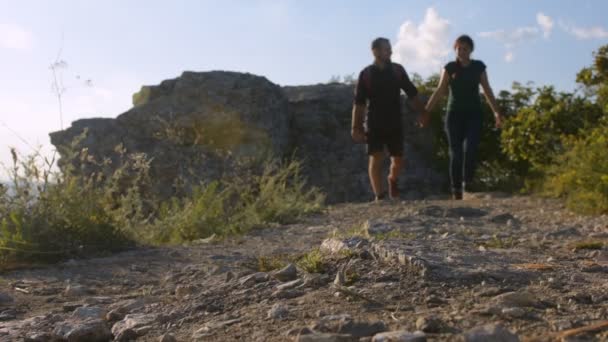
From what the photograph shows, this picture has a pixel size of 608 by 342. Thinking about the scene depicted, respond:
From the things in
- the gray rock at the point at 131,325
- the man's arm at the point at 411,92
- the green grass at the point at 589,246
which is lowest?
the gray rock at the point at 131,325

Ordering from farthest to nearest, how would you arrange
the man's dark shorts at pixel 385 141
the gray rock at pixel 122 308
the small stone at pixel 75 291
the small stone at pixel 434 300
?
the man's dark shorts at pixel 385 141 → the small stone at pixel 75 291 → the gray rock at pixel 122 308 → the small stone at pixel 434 300

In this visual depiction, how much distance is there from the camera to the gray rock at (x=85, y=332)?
2.62m

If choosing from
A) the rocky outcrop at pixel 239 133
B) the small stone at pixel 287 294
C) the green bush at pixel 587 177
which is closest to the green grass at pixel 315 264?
the small stone at pixel 287 294

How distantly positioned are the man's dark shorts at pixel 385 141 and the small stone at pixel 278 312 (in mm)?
5287

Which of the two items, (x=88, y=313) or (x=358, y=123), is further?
(x=358, y=123)

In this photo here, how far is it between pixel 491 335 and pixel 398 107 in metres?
5.98

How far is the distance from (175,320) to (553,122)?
7.84 meters

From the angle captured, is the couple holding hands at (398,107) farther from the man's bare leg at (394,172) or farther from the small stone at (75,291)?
the small stone at (75,291)

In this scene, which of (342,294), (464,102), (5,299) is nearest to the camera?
(342,294)

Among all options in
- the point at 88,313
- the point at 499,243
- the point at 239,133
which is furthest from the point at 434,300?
the point at 239,133

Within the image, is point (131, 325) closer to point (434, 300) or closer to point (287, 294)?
point (287, 294)

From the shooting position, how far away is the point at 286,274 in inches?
117

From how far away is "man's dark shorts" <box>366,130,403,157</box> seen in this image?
25.2ft

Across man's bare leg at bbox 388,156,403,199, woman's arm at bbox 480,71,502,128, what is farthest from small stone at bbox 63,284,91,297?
woman's arm at bbox 480,71,502,128
